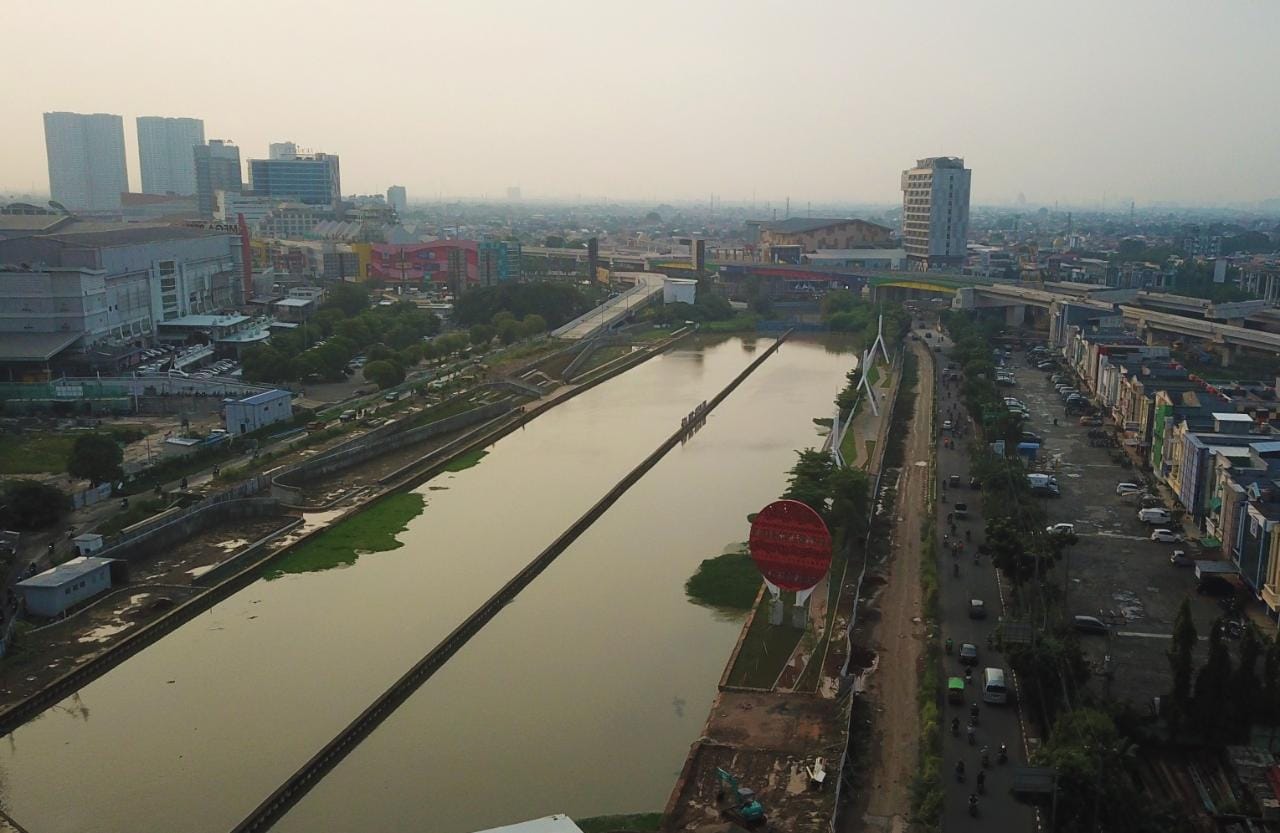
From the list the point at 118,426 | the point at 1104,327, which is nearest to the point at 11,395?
the point at 118,426

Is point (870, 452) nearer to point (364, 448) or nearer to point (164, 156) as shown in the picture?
point (364, 448)

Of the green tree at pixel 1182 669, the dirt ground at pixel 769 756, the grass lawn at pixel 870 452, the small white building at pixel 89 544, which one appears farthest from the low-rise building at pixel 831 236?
the green tree at pixel 1182 669

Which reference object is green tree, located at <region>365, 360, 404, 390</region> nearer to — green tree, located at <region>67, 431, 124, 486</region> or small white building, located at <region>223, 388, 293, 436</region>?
small white building, located at <region>223, 388, 293, 436</region>

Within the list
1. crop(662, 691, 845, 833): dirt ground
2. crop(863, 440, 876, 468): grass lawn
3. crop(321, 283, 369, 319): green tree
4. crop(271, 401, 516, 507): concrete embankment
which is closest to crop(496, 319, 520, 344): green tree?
crop(321, 283, 369, 319): green tree

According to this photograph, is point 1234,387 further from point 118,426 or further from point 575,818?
point 118,426

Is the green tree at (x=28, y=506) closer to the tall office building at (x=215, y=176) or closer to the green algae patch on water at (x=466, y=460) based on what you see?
the green algae patch on water at (x=466, y=460)

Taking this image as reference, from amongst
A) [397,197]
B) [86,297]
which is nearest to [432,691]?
[86,297]
